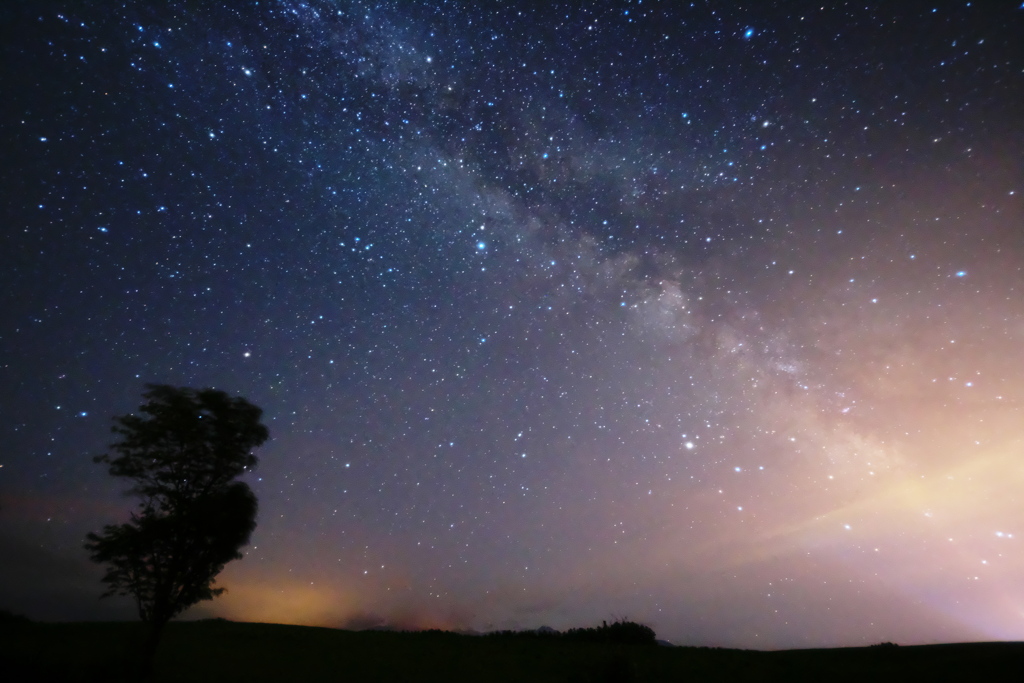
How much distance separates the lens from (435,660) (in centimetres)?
2055

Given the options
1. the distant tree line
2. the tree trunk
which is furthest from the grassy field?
the distant tree line

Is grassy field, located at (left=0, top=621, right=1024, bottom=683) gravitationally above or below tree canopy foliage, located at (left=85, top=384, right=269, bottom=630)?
below

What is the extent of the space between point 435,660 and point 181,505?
12.8 metres

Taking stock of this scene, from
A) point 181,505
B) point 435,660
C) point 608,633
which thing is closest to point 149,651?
point 181,505

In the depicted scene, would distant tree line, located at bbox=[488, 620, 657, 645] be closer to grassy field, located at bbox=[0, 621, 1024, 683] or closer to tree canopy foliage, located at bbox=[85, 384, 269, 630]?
grassy field, located at bbox=[0, 621, 1024, 683]

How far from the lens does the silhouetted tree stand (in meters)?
17.2

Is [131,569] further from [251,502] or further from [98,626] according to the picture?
[98,626]

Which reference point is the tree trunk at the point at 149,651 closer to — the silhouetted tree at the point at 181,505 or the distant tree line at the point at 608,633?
the silhouetted tree at the point at 181,505

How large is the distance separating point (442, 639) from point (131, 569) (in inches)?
591

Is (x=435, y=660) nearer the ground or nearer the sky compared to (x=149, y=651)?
nearer the ground

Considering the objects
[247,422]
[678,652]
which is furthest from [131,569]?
[678,652]

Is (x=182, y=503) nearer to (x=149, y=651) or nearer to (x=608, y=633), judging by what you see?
(x=149, y=651)

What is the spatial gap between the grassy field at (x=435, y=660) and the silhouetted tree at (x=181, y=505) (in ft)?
8.55

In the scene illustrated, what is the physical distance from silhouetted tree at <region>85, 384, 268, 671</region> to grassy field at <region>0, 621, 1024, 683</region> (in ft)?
8.55
